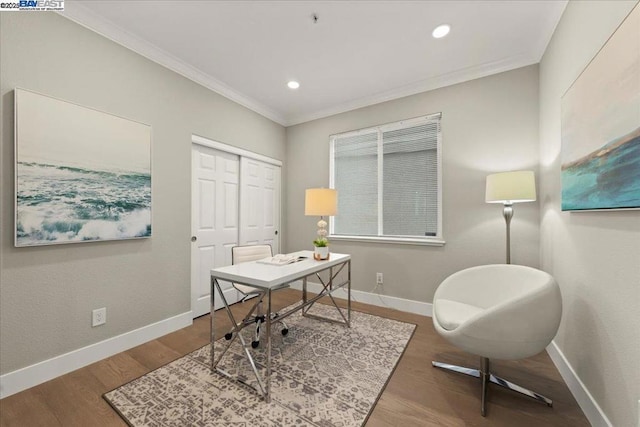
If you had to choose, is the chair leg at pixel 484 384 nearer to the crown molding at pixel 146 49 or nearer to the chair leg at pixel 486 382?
the chair leg at pixel 486 382

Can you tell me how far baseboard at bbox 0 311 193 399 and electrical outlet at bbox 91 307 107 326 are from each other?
0.52 ft

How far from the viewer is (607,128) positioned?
1.21 m

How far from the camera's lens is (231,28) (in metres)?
2.09

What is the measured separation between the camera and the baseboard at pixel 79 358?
1.60 metres

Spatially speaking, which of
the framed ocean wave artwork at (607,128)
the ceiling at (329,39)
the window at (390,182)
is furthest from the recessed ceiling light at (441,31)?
the framed ocean wave artwork at (607,128)

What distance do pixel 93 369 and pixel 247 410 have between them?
1.33m

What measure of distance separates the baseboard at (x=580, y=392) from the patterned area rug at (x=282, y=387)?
107 cm

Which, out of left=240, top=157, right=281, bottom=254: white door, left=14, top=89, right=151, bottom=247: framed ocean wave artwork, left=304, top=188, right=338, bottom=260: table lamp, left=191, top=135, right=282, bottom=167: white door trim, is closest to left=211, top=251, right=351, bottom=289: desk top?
left=304, top=188, right=338, bottom=260: table lamp

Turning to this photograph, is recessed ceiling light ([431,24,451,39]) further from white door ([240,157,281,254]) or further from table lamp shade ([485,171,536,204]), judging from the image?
white door ([240,157,281,254])

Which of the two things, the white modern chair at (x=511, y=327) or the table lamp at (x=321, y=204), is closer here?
the white modern chair at (x=511, y=327)

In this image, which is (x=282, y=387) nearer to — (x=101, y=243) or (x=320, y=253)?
(x=320, y=253)

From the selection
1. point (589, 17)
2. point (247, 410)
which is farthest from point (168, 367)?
point (589, 17)

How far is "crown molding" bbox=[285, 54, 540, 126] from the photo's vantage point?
7.98 feet

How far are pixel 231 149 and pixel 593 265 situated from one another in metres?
3.39
